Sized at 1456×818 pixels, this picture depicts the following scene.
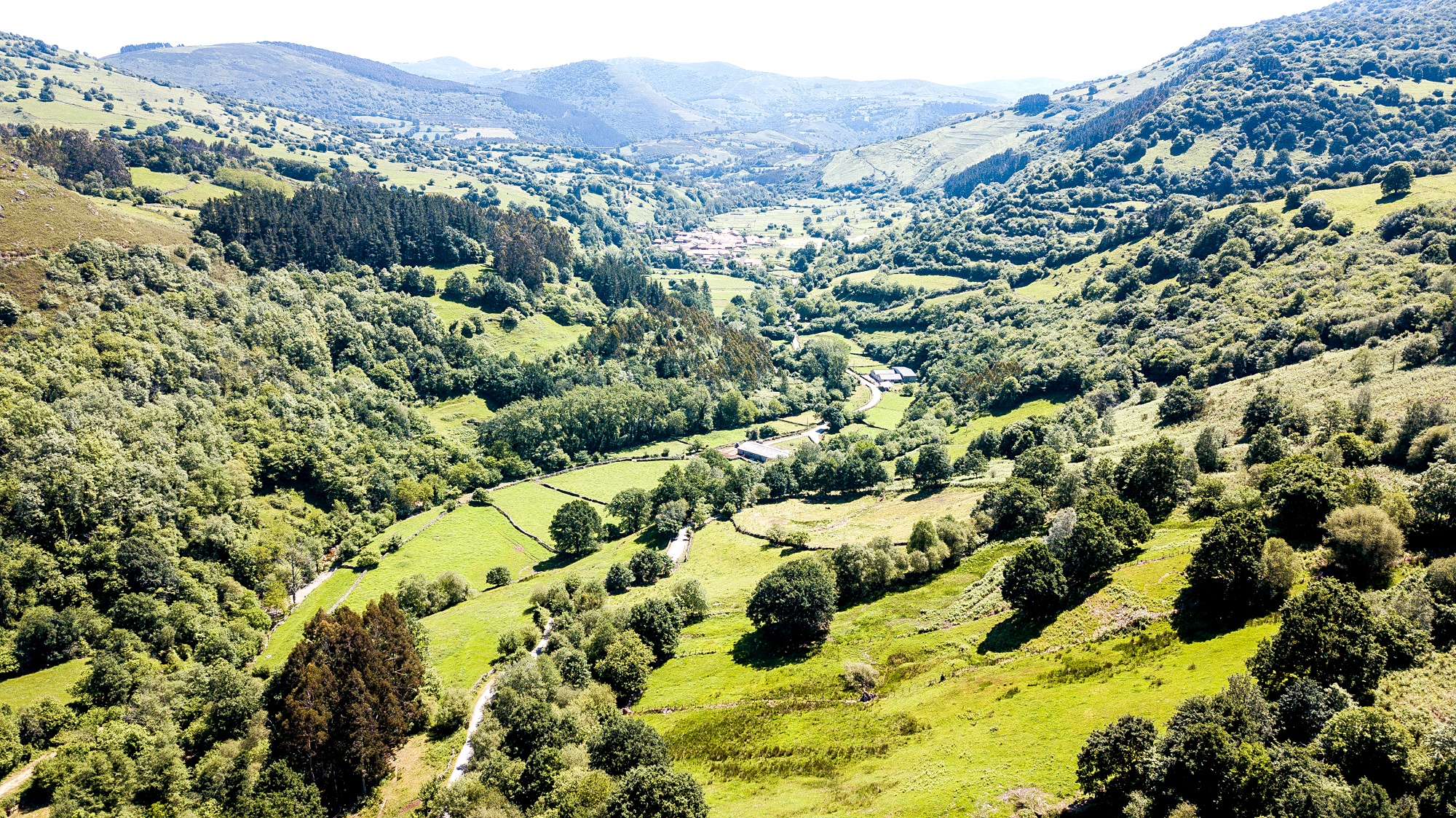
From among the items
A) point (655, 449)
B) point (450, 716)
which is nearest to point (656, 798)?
point (450, 716)

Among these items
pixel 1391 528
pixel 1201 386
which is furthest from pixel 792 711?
pixel 1201 386

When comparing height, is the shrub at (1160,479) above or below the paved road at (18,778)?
above

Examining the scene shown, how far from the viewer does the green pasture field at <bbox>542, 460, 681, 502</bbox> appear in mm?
138000

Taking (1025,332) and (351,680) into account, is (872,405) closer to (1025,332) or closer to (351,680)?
(1025,332)

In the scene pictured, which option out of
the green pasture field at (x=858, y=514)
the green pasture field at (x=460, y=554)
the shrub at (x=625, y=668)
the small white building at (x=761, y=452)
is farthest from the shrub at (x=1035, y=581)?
the small white building at (x=761, y=452)

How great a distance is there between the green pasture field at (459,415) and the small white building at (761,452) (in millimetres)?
59674

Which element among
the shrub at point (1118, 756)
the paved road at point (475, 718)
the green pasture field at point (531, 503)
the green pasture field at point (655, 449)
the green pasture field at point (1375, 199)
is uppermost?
the green pasture field at point (1375, 199)

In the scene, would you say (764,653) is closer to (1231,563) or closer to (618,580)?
(618,580)

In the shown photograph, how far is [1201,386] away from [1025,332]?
240 ft

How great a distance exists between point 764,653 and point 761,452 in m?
83.4

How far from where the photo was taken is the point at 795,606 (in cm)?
7362

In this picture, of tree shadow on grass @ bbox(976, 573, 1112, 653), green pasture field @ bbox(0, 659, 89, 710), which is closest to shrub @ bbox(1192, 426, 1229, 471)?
tree shadow on grass @ bbox(976, 573, 1112, 653)

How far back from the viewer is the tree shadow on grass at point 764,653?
71.9 meters

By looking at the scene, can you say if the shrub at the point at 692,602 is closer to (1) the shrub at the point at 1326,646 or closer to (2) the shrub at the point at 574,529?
(2) the shrub at the point at 574,529
